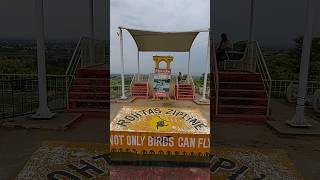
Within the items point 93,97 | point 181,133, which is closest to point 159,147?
point 181,133

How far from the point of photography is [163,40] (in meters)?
2.52

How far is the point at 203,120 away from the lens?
2.52 meters

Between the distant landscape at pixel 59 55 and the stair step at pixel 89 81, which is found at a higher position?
the distant landscape at pixel 59 55

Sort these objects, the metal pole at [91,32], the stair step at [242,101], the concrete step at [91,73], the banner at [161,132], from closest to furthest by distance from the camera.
→ the banner at [161,132]
the stair step at [242,101]
the concrete step at [91,73]
the metal pole at [91,32]

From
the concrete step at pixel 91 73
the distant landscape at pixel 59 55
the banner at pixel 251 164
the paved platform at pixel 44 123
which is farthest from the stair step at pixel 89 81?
the distant landscape at pixel 59 55

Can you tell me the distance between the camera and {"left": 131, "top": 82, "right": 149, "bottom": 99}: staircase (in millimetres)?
2574

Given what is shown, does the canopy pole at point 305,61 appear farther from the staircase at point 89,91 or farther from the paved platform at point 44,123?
the paved platform at point 44,123

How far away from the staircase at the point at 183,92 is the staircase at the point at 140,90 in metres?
0.23

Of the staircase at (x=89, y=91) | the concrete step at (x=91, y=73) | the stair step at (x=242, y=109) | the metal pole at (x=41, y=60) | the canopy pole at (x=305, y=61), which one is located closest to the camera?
the canopy pole at (x=305, y=61)

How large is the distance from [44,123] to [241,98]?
4.08 meters

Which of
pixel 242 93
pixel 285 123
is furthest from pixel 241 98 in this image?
pixel 285 123

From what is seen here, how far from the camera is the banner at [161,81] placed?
2521 mm

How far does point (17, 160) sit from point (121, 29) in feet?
8.64

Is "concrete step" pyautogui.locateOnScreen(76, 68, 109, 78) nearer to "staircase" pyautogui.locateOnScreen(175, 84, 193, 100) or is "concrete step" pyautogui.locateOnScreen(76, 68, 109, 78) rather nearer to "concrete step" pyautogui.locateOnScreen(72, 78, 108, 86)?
"concrete step" pyautogui.locateOnScreen(72, 78, 108, 86)
